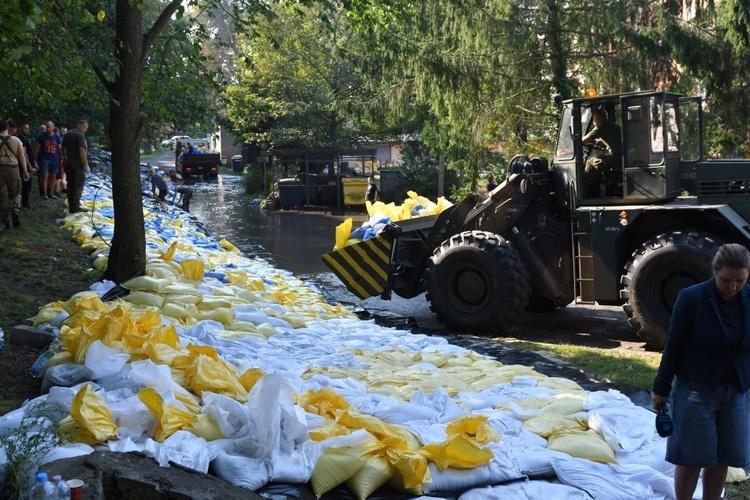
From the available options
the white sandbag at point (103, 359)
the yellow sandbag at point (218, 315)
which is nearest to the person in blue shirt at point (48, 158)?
the yellow sandbag at point (218, 315)

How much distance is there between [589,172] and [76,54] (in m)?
5.71

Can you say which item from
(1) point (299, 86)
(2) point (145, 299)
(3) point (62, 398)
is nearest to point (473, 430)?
(3) point (62, 398)

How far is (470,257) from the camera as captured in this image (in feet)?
34.1

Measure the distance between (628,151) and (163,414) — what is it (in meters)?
6.63

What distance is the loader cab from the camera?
962 centimetres

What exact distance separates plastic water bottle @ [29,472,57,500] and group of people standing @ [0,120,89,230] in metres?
9.70

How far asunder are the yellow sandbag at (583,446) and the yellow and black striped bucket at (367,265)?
611cm

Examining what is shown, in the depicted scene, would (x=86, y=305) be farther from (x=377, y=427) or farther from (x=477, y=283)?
(x=477, y=283)

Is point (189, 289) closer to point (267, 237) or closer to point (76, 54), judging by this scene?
point (76, 54)

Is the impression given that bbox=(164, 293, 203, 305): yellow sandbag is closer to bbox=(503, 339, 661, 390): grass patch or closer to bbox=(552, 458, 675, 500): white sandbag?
bbox=(503, 339, 661, 390): grass patch

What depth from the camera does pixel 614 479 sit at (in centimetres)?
478

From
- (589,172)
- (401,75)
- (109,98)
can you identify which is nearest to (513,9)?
(401,75)

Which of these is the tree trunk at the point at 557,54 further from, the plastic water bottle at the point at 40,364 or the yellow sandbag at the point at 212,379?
the yellow sandbag at the point at 212,379

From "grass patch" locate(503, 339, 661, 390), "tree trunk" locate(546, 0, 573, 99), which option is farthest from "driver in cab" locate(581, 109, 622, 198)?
"tree trunk" locate(546, 0, 573, 99)
